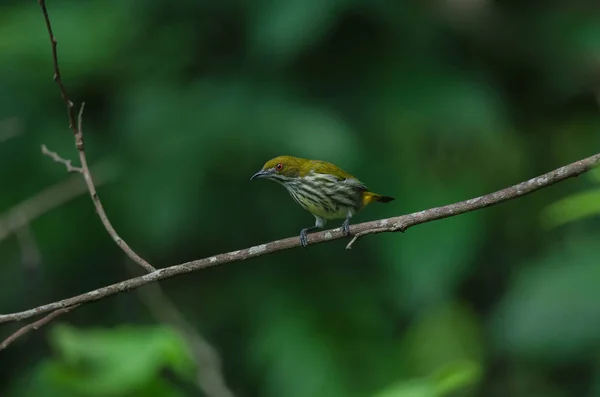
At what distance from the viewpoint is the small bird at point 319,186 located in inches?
170

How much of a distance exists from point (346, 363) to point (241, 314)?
808mm

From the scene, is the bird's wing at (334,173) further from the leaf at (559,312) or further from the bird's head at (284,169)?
the leaf at (559,312)

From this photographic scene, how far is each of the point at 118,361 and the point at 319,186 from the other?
123cm

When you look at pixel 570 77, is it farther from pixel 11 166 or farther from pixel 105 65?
pixel 11 166

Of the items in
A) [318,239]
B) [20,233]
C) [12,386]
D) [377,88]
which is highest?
[377,88]

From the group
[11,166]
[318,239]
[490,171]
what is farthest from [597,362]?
[11,166]

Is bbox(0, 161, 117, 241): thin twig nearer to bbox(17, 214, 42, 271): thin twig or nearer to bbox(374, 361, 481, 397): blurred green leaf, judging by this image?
bbox(17, 214, 42, 271): thin twig

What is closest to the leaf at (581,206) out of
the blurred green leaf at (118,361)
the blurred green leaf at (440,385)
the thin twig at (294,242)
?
the thin twig at (294,242)

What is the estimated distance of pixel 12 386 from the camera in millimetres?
5727

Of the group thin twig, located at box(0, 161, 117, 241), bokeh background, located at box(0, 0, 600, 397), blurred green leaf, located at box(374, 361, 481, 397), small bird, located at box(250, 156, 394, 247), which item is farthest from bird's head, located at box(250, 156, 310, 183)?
blurred green leaf, located at box(374, 361, 481, 397)

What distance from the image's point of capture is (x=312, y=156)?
16.0 ft

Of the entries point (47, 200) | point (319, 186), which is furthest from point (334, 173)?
point (47, 200)

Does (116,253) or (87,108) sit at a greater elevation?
(87,108)

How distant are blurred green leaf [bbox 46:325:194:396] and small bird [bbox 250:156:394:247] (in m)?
0.89
